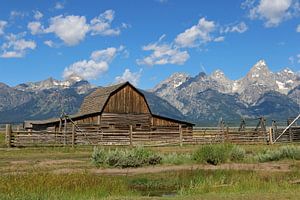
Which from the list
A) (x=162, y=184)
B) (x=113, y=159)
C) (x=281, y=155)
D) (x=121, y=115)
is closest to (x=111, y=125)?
(x=121, y=115)

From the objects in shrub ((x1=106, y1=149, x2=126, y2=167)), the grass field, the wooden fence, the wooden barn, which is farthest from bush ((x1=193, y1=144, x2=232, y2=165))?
the wooden barn

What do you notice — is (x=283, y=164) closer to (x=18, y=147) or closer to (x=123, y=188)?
(x=123, y=188)

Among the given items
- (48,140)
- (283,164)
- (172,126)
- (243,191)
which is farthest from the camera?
(172,126)

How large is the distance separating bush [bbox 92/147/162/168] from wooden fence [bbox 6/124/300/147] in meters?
17.0

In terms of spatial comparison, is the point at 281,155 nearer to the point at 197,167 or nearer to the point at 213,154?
the point at 213,154

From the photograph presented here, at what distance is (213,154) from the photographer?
2536 cm

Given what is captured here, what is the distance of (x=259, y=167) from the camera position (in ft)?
77.1

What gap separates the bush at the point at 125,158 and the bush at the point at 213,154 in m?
2.34

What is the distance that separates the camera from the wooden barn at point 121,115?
55572 millimetres

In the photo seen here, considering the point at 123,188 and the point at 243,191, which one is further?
the point at 123,188

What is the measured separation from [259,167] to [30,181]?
1183 cm

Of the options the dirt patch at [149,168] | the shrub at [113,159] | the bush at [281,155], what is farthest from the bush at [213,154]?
the shrub at [113,159]

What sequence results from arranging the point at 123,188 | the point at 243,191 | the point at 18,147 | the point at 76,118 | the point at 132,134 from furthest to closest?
1. the point at 76,118
2. the point at 132,134
3. the point at 18,147
4. the point at 123,188
5. the point at 243,191

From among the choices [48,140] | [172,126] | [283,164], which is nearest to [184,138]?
[172,126]
